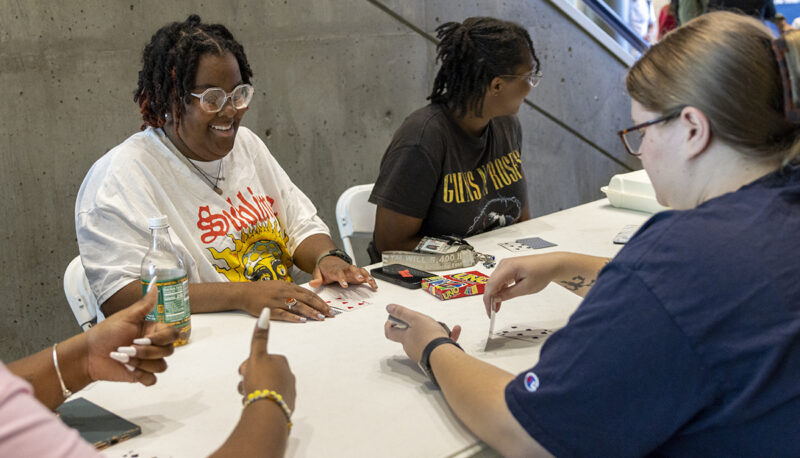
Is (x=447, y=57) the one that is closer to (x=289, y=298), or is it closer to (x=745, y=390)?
(x=289, y=298)

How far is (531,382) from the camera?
1111 millimetres

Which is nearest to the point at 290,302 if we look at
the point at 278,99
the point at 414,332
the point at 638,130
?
the point at 414,332

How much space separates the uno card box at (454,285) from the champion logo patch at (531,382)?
867 millimetres

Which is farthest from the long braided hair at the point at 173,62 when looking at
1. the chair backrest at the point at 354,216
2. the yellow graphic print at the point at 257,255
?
the chair backrest at the point at 354,216

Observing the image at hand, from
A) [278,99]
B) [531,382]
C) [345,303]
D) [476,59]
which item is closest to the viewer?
[531,382]

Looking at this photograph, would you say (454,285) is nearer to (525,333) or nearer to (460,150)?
(525,333)

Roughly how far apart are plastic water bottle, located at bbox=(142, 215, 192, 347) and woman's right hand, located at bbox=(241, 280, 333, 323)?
19cm

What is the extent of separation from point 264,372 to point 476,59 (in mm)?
1903

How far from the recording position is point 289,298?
1871 mm

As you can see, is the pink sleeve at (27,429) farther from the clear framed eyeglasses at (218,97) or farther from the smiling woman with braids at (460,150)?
the smiling woman with braids at (460,150)

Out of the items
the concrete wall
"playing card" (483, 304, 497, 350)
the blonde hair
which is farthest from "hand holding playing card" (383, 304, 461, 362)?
the concrete wall

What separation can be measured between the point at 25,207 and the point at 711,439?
116 inches

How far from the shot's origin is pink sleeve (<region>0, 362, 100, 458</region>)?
2.14ft

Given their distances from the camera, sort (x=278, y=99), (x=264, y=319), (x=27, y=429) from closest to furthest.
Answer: (x=27, y=429) → (x=264, y=319) → (x=278, y=99)
